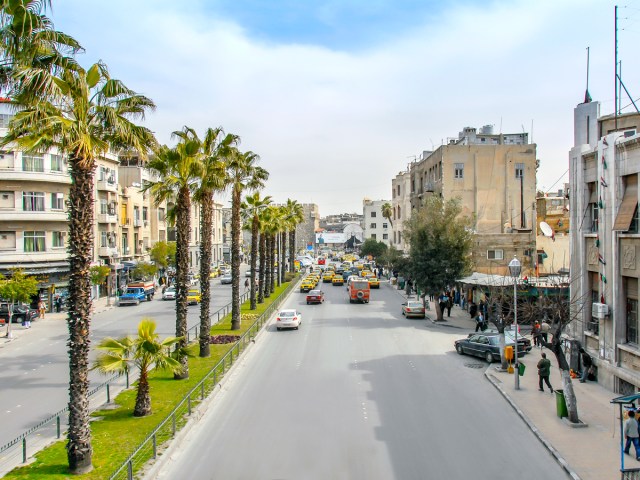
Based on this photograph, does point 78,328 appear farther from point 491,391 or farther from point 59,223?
point 59,223

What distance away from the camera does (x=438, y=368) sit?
2391 centimetres

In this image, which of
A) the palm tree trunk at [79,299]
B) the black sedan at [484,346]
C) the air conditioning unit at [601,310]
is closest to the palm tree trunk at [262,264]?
the black sedan at [484,346]

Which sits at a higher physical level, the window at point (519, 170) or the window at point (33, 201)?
the window at point (519, 170)

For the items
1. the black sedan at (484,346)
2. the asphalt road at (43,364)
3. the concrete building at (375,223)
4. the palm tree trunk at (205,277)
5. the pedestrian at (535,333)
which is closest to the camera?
the asphalt road at (43,364)

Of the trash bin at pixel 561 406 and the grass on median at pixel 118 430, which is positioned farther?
the trash bin at pixel 561 406

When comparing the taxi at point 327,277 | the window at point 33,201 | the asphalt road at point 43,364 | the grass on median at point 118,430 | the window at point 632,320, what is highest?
the window at point 33,201

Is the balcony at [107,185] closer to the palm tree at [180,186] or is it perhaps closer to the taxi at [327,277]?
the taxi at [327,277]

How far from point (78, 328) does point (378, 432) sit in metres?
8.21

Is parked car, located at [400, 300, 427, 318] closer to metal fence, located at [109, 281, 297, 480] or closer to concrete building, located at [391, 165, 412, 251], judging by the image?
metal fence, located at [109, 281, 297, 480]

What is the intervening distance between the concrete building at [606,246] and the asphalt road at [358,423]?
4.46 m

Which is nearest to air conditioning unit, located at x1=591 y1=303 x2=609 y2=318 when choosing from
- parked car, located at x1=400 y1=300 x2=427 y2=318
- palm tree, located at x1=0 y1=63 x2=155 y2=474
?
palm tree, located at x1=0 y1=63 x2=155 y2=474

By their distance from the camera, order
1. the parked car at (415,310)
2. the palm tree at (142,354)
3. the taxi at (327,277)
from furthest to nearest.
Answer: the taxi at (327,277) → the parked car at (415,310) → the palm tree at (142,354)

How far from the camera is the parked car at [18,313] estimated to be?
120ft

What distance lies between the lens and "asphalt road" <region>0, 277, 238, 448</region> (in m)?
17.8
